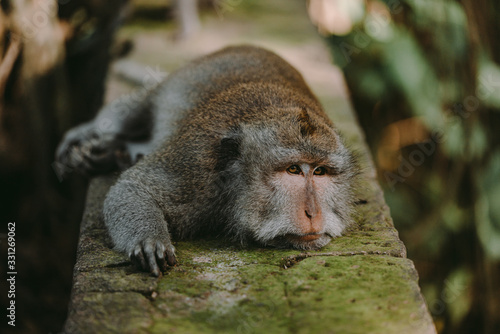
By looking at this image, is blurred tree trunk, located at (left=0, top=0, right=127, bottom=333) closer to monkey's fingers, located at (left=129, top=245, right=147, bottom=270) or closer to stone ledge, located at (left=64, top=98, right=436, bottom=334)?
stone ledge, located at (left=64, top=98, right=436, bottom=334)

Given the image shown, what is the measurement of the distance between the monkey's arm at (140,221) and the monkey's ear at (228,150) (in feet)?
1.44

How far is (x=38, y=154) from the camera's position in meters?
6.25

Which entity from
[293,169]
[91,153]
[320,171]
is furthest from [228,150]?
[91,153]

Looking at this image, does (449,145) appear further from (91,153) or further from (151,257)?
(151,257)

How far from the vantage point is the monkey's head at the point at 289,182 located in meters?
3.50

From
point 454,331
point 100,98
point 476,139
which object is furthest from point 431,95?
point 100,98

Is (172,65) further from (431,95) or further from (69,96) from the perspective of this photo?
(431,95)

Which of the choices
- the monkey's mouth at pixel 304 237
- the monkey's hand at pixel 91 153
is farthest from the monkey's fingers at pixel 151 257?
the monkey's hand at pixel 91 153

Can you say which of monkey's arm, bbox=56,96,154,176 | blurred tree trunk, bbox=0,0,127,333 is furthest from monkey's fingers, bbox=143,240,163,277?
blurred tree trunk, bbox=0,0,127,333

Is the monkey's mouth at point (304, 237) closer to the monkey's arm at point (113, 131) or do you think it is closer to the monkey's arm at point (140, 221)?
the monkey's arm at point (140, 221)

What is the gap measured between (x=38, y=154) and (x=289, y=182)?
149 inches

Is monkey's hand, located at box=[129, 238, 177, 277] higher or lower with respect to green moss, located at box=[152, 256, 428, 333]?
higher

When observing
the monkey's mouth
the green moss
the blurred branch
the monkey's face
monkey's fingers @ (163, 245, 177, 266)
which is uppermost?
the blurred branch

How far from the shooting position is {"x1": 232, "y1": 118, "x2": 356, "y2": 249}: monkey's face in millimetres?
3484
